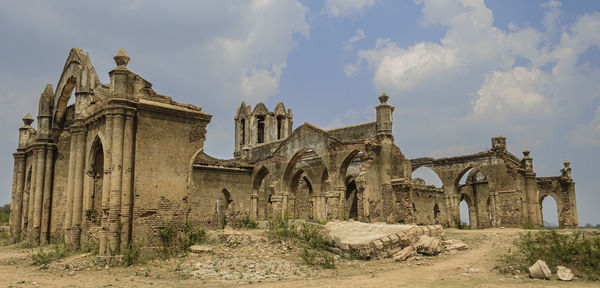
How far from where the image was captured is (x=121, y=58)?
13664 mm

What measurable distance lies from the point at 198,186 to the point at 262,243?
11370mm

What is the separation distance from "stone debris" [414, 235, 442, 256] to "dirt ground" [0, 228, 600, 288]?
0.76 ft

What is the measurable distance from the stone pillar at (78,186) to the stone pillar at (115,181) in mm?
3324

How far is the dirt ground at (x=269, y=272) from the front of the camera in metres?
10.0

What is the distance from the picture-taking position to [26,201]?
22.8 metres

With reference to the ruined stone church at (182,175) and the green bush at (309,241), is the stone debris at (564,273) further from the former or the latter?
the ruined stone church at (182,175)

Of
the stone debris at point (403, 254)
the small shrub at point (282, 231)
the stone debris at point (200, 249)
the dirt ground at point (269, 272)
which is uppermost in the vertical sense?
the small shrub at point (282, 231)

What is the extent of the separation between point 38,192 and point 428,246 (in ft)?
55.3

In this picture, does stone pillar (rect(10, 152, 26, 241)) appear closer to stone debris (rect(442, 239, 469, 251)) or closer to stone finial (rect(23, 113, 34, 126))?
stone finial (rect(23, 113, 34, 126))

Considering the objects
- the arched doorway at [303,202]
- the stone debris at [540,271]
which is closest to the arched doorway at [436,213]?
the arched doorway at [303,202]

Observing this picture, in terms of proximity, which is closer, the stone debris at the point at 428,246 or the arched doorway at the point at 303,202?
the stone debris at the point at 428,246

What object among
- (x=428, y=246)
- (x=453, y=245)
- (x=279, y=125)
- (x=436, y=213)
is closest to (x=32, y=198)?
(x=428, y=246)

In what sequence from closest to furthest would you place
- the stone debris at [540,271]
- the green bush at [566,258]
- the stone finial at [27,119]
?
the stone debris at [540,271] < the green bush at [566,258] < the stone finial at [27,119]

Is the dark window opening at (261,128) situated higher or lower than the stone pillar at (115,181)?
higher
